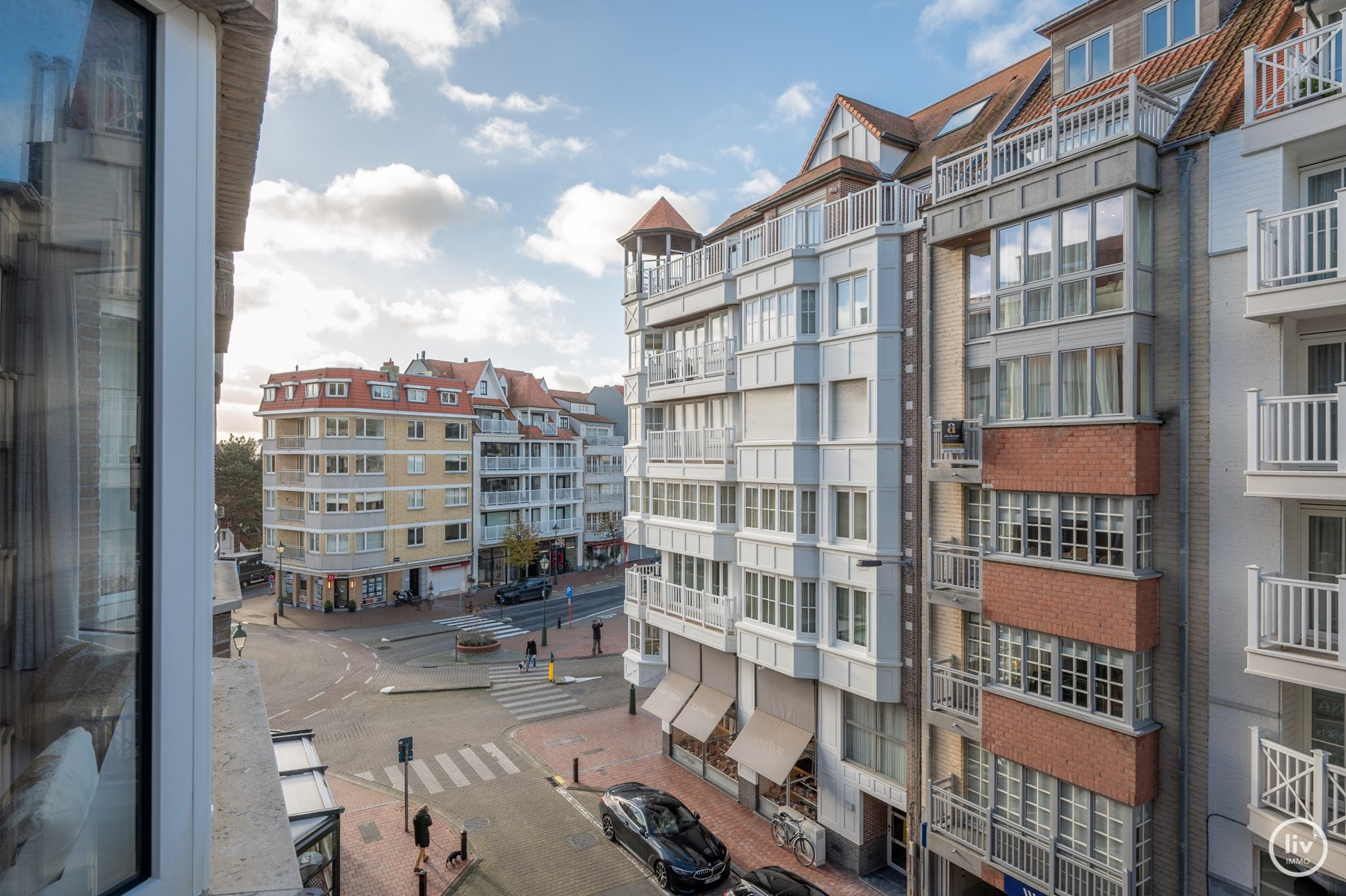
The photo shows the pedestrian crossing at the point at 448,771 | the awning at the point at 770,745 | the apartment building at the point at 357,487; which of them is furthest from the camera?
the apartment building at the point at 357,487

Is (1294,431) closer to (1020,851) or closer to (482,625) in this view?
(1020,851)

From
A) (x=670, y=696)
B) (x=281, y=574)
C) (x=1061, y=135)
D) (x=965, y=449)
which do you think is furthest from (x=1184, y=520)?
(x=281, y=574)

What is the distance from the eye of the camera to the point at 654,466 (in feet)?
70.5

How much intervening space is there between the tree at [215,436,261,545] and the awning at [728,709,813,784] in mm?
47438

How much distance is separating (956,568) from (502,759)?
50.2ft

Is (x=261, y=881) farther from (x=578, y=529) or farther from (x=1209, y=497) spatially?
(x=578, y=529)

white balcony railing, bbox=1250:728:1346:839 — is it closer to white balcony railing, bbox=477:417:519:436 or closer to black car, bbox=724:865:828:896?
black car, bbox=724:865:828:896

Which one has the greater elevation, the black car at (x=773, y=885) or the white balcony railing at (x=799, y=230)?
the white balcony railing at (x=799, y=230)

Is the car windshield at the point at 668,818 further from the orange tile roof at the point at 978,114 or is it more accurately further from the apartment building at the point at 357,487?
the apartment building at the point at 357,487

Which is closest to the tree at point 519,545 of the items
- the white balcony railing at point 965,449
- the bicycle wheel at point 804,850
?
the bicycle wheel at point 804,850

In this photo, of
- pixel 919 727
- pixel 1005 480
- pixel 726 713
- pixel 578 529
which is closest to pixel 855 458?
pixel 1005 480

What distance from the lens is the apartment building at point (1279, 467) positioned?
8.98 m

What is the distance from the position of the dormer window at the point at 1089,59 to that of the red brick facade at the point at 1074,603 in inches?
376

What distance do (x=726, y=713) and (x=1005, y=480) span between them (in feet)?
36.9
